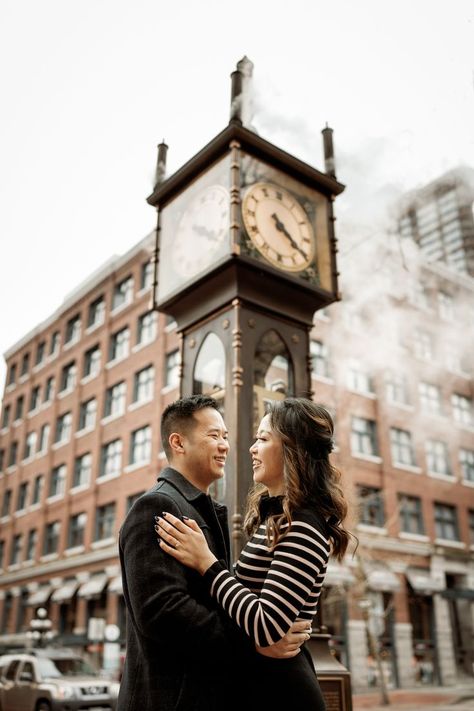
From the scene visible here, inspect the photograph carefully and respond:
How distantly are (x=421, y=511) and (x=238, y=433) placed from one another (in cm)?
2159

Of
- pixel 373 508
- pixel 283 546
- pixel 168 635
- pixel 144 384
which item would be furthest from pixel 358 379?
pixel 168 635

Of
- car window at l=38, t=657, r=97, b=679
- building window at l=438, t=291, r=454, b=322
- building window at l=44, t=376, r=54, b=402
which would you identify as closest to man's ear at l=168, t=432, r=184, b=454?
car window at l=38, t=657, r=97, b=679

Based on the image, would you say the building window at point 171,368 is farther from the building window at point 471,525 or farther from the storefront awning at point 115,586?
the building window at point 471,525

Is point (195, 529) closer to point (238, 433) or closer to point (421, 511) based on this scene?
point (238, 433)

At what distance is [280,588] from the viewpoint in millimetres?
1890

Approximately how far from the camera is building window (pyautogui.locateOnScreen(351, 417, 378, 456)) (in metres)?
22.7

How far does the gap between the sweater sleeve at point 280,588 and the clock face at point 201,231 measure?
2.90 meters

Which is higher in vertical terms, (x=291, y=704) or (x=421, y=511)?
(x=421, y=511)

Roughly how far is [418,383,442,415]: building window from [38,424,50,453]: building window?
636 inches

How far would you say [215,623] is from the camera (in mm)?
1889

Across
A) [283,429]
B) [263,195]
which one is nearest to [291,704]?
[283,429]

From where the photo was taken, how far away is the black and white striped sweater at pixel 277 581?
186 centimetres

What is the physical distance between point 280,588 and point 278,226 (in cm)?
332

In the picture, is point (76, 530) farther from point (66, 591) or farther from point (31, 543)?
point (31, 543)
